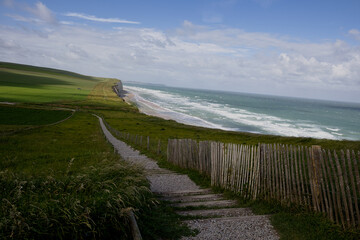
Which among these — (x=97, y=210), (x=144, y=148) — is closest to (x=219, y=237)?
(x=97, y=210)

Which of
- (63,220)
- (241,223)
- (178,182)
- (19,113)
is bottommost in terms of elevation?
(19,113)

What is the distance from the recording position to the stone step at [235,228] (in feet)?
19.5

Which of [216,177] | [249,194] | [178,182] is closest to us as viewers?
[249,194]

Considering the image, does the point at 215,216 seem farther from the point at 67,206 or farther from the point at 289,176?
the point at 67,206

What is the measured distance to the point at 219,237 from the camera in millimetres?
5887

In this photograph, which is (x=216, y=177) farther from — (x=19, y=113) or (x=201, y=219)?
(x=19, y=113)

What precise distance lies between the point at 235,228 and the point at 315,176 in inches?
91.3

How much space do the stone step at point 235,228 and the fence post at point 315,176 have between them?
48.3 inches

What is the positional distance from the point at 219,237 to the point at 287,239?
4.64 ft

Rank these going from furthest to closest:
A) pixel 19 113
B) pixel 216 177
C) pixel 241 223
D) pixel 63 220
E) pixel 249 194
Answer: pixel 19 113
pixel 216 177
pixel 249 194
pixel 241 223
pixel 63 220

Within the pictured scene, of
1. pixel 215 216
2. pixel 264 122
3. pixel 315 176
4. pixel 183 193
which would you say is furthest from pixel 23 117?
pixel 264 122

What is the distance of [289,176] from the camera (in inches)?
289

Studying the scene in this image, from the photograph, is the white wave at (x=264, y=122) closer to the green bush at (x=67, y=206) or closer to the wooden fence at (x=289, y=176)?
the wooden fence at (x=289, y=176)

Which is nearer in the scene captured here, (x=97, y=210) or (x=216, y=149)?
(x=97, y=210)
